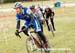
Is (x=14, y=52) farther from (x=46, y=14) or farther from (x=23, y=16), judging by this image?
(x=46, y=14)

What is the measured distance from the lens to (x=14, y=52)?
14.9 meters

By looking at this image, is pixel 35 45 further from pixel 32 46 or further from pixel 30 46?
pixel 30 46

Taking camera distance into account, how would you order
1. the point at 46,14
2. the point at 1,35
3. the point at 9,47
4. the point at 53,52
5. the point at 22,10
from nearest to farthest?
the point at 22,10 < the point at 53,52 < the point at 9,47 < the point at 46,14 < the point at 1,35

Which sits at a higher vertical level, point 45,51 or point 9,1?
point 45,51

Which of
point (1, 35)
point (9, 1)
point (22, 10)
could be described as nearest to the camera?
point (22, 10)

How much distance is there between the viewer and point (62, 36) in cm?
1997

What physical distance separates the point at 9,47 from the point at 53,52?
3.06m

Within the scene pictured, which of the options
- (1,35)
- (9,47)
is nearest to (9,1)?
(1,35)

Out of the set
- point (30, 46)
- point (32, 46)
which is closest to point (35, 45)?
point (32, 46)

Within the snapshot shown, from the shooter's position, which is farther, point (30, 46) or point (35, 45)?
point (30, 46)

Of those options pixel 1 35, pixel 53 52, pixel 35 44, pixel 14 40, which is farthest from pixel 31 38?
pixel 1 35

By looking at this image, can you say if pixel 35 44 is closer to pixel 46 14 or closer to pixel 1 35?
pixel 46 14

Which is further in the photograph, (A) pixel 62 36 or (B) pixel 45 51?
(A) pixel 62 36

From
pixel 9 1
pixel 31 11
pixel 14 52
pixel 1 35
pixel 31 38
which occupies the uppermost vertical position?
pixel 31 11
